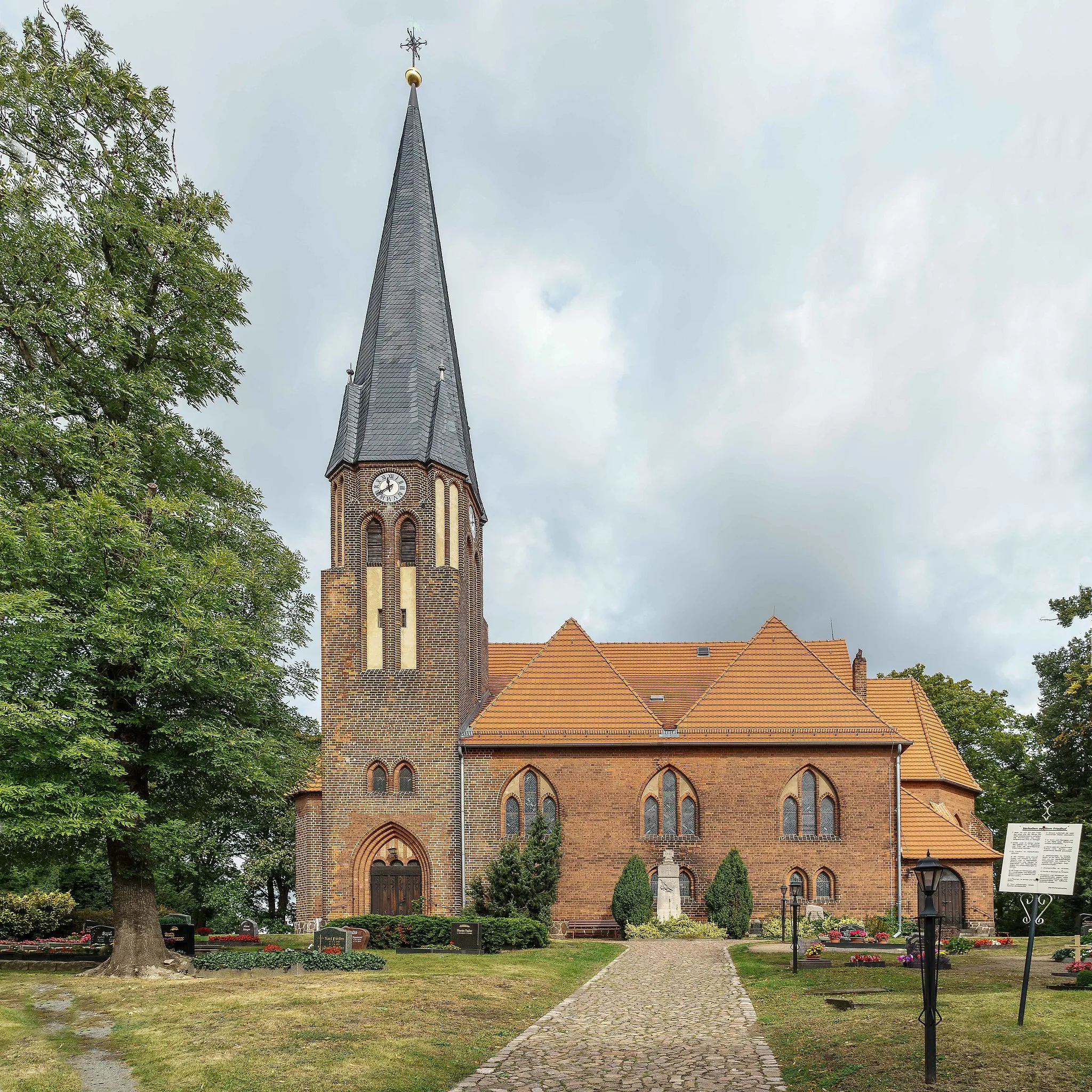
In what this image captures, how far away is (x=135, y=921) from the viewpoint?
1906 centimetres

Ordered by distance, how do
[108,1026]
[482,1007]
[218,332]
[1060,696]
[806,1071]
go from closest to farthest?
1. [806,1071]
2. [108,1026]
3. [482,1007]
4. [218,332]
5. [1060,696]

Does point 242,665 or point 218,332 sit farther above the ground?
point 218,332

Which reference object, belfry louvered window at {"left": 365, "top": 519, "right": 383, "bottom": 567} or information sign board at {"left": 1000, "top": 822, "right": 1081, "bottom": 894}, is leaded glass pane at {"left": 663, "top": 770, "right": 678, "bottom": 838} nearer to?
belfry louvered window at {"left": 365, "top": 519, "right": 383, "bottom": 567}

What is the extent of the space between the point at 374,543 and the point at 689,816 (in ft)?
40.8

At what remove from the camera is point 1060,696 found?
1468 inches

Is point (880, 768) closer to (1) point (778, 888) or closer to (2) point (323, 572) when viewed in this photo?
(1) point (778, 888)

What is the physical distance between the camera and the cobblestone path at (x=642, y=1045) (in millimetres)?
9922

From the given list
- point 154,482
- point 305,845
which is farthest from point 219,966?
point 305,845

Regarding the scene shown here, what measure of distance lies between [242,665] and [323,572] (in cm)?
1230

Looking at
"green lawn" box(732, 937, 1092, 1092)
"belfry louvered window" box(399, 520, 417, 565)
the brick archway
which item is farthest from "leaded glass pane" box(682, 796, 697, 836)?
"green lawn" box(732, 937, 1092, 1092)

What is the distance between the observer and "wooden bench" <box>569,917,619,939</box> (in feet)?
95.7

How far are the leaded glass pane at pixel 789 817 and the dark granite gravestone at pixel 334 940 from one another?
14.5m

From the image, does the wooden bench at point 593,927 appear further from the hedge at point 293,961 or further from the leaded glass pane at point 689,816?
the hedge at point 293,961

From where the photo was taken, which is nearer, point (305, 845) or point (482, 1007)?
point (482, 1007)
